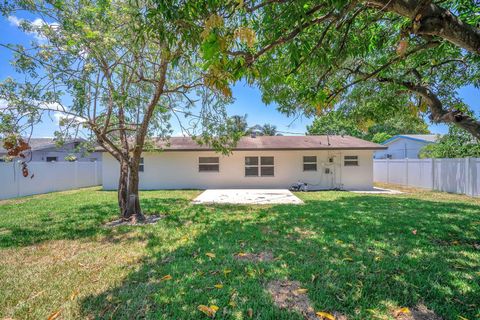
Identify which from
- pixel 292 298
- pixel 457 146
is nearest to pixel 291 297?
pixel 292 298

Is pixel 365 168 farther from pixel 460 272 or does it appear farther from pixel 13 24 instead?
pixel 13 24

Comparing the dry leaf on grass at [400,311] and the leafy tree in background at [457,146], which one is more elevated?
the leafy tree in background at [457,146]

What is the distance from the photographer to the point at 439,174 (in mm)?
12133

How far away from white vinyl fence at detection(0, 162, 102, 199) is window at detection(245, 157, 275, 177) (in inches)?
401

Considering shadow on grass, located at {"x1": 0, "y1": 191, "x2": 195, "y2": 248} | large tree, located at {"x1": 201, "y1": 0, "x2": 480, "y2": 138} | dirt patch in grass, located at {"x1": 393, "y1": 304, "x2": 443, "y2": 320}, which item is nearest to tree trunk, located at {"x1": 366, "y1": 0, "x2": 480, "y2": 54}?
large tree, located at {"x1": 201, "y1": 0, "x2": 480, "y2": 138}

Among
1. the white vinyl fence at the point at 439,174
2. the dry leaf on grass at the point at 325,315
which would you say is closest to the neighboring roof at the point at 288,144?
the white vinyl fence at the point at 439,174

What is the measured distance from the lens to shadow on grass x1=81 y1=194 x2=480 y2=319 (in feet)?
8.53

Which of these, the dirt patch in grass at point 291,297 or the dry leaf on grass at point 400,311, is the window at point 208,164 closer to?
the dirt patch in grass at point 291,297

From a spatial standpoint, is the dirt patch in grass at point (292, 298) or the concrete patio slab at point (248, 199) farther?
the concrete patio slab at point (248, 199)

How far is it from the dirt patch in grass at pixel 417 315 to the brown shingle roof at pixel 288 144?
1126 cm

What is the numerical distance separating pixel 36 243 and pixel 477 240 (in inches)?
329

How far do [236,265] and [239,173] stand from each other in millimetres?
10948

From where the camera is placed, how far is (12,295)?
9.53 ft

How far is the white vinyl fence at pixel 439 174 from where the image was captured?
1027 cm
